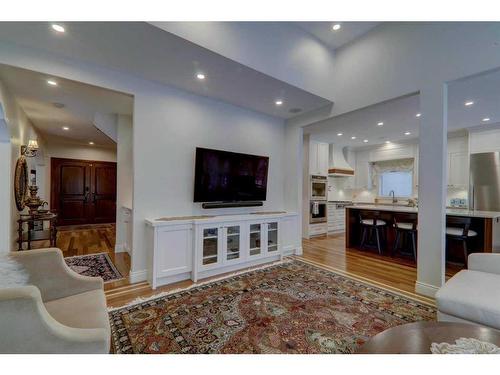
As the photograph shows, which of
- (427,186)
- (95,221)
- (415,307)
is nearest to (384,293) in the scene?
(415,307)

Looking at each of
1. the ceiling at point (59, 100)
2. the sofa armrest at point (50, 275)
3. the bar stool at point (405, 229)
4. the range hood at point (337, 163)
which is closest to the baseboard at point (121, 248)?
the ceiling at point (59, 100)

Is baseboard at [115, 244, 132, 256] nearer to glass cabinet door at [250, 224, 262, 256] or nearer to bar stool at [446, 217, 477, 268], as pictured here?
glass cabinet door at [250, 224, 262, 256]

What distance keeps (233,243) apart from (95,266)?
7.07 ft

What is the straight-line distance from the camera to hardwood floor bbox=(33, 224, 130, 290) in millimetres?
3578

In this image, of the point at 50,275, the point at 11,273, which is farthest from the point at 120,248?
the point at 11,273

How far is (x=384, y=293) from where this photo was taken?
2650mm

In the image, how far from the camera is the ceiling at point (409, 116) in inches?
127

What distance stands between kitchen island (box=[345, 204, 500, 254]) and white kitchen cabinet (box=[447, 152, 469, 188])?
1.52 m

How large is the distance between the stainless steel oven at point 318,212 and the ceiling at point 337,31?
3.44 meters

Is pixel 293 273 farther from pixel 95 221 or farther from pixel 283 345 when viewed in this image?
pixel 95 221

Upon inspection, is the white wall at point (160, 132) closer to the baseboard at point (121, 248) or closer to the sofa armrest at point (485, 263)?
the baseboard at point (121, 248)

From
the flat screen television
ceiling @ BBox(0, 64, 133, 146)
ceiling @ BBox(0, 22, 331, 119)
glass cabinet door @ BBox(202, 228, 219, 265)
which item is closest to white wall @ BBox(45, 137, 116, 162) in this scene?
ceiling @ BBox(0, 64, 133, 146)

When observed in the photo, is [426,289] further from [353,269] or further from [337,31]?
[337,31]

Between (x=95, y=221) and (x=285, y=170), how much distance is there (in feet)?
21.9
